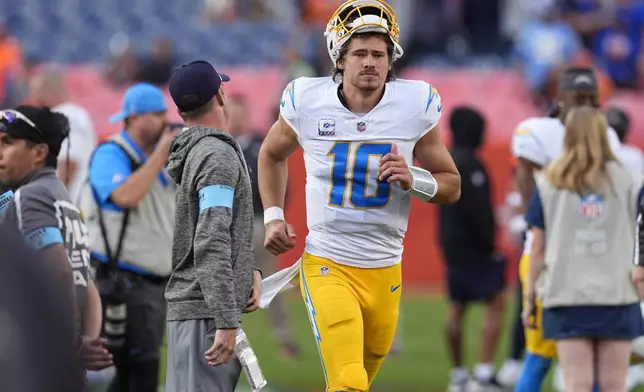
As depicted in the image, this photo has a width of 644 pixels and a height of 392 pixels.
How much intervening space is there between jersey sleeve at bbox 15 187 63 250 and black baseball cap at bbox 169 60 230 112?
695mm

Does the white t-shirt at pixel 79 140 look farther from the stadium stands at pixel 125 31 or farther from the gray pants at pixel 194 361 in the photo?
the stadium stands at pixel 125 31

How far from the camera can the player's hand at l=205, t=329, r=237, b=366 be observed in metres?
5.05

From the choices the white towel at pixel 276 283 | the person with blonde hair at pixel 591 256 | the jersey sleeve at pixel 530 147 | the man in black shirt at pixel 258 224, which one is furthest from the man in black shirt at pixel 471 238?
the white towel at pixel 276 283

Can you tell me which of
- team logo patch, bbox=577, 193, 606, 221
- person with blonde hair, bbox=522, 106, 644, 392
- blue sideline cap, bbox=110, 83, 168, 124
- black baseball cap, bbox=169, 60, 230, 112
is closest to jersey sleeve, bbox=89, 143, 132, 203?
blue sideline cap, bbox=110, 83, 168, 124

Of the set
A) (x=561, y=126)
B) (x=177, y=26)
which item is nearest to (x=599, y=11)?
(x=177, y=26)

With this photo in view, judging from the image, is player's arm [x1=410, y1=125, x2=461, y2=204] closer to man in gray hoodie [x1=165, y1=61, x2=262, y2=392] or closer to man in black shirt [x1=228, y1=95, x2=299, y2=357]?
man in gray hoodie [x1=165, y1=61, x2=262, y2=392]

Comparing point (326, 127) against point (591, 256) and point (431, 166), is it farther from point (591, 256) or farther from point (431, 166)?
point (591, 256)

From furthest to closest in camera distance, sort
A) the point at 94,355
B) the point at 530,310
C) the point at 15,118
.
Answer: the point at 530,310
the point at 15,118
the point at 94,355

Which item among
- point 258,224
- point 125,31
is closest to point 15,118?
point 258,224

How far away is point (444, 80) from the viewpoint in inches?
752

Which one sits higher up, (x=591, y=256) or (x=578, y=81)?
(x=578, y=81)

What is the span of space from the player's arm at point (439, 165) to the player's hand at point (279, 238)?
0.68 m

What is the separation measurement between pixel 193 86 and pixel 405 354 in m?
6.64

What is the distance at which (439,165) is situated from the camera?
5.98 meters
